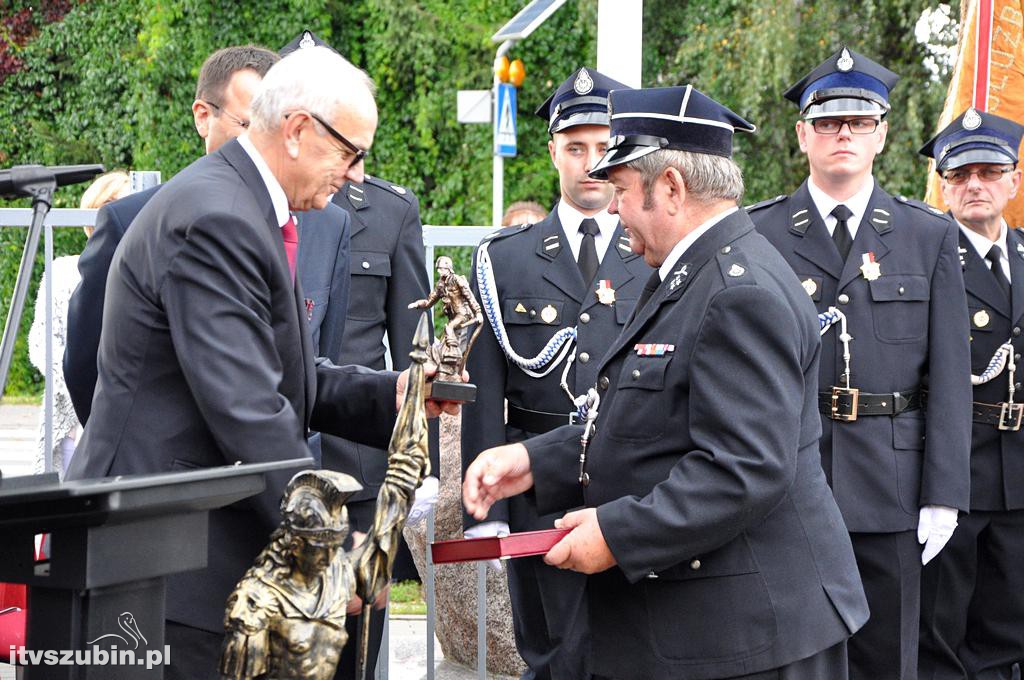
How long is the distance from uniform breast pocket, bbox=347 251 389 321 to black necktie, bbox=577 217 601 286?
2.42 ft

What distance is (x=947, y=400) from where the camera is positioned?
4.52 meters

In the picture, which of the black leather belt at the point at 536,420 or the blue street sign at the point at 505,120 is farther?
the blue street sign at the point at 505,120

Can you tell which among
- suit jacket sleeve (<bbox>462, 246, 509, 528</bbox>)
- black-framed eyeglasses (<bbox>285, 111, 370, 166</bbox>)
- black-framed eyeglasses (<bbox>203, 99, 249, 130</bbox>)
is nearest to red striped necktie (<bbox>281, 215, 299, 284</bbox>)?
black-framed eyeglasses (<bbox>285, 111, 370, 166</bbox>)

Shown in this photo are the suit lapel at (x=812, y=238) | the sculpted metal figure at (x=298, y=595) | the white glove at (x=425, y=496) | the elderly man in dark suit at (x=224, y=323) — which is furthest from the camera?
the suit lapel at (x=812, y=238)

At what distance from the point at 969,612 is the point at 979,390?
35.2 inches

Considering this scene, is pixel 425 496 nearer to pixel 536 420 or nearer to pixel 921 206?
pixel 536 420

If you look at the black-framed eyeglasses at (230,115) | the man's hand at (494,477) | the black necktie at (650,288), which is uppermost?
the black-framed eyeglasses at (230,115)

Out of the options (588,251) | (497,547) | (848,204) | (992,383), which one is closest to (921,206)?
(848,204)

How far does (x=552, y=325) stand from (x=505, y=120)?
10.2m

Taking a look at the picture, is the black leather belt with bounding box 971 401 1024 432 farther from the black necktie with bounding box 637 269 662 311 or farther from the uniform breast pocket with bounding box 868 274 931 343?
the black necktie with bounding box 637 269 662 311

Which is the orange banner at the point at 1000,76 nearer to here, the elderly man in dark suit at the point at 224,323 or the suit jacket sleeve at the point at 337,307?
the suit jacket sleeve at the point at 337,307

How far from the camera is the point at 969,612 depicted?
5.45 metres

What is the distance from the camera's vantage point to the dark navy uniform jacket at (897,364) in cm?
451

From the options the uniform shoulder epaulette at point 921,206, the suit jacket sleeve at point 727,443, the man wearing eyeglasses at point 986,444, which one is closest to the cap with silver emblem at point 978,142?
the man wearing eyeglasses at point 986,444
